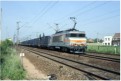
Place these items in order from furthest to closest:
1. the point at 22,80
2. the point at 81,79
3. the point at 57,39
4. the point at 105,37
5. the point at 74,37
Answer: the point at 105,37
the point at 57,39
the point at 74,37
the point at 81,79
the point at 22,80

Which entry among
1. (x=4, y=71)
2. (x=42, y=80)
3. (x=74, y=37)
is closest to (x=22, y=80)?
(x=42, y=80)

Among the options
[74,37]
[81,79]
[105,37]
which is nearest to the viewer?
[81,79]

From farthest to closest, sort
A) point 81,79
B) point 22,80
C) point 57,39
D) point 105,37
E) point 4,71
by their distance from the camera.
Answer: point 105,37 → point 57,39 → point 4,71 → point 81,79 → point 22,80

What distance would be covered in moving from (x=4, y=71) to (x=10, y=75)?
1040mm

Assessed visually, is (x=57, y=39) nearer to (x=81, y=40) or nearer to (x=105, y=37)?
(x=81, y=40)

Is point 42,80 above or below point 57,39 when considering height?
below

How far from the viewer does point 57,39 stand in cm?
4078

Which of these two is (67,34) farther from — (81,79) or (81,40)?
(81,79)

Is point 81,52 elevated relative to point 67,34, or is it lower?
lower

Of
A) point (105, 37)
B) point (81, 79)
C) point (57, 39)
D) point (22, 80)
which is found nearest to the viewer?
point (22, 80)

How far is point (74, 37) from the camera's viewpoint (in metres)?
33.8

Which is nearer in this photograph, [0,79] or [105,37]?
[0,79]

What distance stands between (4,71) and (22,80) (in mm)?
2315

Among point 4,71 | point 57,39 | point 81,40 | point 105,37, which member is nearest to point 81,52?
point 81,40
